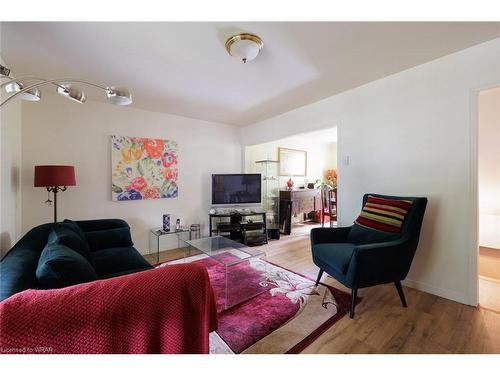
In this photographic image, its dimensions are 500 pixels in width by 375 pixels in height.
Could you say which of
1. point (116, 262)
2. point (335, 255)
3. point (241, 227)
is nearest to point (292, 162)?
point (241, 227)

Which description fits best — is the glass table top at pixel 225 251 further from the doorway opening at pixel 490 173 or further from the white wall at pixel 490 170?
the white wall at pixel 490 170

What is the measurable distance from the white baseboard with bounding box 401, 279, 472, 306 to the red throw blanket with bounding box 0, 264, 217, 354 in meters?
2.26

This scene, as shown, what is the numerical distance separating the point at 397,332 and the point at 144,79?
125 inches

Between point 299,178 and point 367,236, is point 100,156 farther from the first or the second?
point 299,178

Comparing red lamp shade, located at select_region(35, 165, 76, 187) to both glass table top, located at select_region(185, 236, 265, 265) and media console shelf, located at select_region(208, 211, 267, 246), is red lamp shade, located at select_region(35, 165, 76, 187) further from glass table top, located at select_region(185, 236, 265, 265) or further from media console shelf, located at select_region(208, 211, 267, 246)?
media console shelf, located at select_region(208, 211, 267, 246)

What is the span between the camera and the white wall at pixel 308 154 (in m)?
4.72

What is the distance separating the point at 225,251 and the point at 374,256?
1.47 metres

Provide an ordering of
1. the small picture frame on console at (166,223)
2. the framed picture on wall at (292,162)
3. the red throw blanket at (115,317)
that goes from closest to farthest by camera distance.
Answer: the red throw blanket at (115,317) < the small picture frame on console at (166,223) < the framed picture on wall at (292,162)

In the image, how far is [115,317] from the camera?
76 centimetres

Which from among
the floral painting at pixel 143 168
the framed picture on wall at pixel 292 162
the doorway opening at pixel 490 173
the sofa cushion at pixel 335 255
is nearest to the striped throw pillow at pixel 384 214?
the sofa cushion at pixel 335 255

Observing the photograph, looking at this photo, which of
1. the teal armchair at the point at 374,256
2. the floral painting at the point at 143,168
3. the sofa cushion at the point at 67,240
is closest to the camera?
the sofa cushion at the point at 67,240

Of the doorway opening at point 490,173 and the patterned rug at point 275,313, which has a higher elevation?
the doorway opening at point 490,173

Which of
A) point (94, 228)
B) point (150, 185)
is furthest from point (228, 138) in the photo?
point (94, 228)

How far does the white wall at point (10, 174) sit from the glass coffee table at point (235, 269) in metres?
1.66
